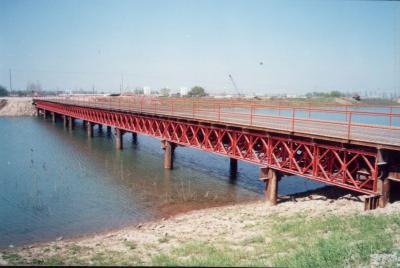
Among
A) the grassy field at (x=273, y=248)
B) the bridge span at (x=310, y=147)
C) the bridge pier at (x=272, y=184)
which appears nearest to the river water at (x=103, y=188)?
the bridge pier at (x=272, y=184)

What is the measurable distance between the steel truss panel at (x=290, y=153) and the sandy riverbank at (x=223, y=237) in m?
1.30

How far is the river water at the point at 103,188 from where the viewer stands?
55.8ft

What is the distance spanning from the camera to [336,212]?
48.0ft

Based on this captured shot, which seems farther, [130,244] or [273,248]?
[130,244]

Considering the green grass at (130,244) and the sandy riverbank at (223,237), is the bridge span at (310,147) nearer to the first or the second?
the sandy riverbank at (223,237)

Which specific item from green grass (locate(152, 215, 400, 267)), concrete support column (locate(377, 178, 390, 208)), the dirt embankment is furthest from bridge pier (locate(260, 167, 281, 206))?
the dirt embankment

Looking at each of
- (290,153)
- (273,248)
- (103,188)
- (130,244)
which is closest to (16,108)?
(103,188)

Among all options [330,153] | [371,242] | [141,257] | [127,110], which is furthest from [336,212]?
[127,110]

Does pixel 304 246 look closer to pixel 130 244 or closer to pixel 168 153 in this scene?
pixel 130 244

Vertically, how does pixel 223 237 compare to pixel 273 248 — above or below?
below

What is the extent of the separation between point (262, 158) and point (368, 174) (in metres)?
6.04

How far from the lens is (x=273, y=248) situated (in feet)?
34.7

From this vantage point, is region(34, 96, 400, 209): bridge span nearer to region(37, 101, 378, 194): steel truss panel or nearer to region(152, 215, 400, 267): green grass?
region(37, 101, 378, 194): steel truss panel

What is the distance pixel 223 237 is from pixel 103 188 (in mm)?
12537
